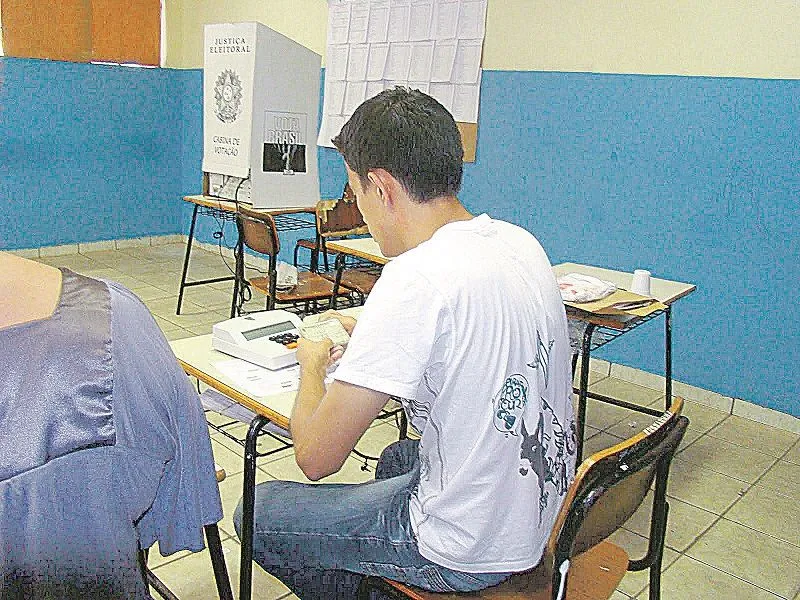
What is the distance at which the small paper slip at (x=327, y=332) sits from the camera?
5.58 feet

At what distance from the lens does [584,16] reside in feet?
12.3

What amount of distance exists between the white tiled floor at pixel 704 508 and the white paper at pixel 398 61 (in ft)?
7.02

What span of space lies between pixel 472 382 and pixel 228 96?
3.58 m

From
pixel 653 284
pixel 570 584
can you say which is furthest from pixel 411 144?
pixel 653 284

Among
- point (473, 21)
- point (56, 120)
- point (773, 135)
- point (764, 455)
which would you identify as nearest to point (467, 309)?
point (764, 455)

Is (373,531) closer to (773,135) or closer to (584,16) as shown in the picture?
(773,135)

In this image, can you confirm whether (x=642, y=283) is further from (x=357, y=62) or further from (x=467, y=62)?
(x=357, y=62)

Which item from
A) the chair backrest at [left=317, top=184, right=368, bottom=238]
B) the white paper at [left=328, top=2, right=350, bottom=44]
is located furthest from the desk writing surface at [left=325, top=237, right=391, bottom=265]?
the white paper at [left=328, top=2, right=350, bottom=44]

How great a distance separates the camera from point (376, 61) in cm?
474

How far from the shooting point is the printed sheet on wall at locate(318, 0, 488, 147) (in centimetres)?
426

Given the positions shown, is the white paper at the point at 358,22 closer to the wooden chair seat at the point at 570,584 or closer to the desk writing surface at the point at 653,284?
the desk writing surface at the point at 653,284

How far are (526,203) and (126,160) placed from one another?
3582mm

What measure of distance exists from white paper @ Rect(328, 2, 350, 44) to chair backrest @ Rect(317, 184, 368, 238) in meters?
1.37

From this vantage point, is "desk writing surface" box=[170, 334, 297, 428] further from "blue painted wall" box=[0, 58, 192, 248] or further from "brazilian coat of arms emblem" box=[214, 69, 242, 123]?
"blue painted wall" box=[0, 58, 192, 248]
